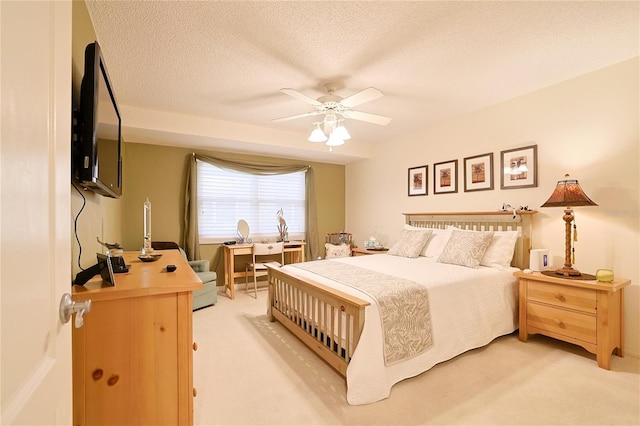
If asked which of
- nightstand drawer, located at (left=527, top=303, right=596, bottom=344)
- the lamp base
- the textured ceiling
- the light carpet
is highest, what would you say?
the textured ceiling

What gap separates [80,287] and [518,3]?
2.75 meters

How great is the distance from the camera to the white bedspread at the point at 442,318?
1.89m

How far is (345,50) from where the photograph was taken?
2238mm

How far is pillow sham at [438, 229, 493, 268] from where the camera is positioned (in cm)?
297

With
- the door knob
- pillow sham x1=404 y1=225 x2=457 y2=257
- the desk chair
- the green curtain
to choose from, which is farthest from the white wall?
the door knob

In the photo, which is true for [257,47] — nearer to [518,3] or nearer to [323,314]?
[518,3]

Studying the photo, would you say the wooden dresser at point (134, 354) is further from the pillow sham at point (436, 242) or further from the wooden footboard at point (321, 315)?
the pillow sham at point (436, 242)

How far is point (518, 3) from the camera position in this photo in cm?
178

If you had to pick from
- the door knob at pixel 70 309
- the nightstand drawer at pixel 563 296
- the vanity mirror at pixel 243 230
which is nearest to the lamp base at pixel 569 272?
the nightstand drawer at pixel 563 296

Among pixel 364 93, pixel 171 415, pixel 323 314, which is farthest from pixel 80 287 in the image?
pixel 364 93

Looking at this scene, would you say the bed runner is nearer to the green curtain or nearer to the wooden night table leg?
the wooden night table leg

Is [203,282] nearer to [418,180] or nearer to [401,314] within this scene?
[401,314]

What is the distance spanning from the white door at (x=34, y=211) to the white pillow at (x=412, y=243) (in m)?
3.36

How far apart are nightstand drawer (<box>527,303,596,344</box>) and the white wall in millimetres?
482
